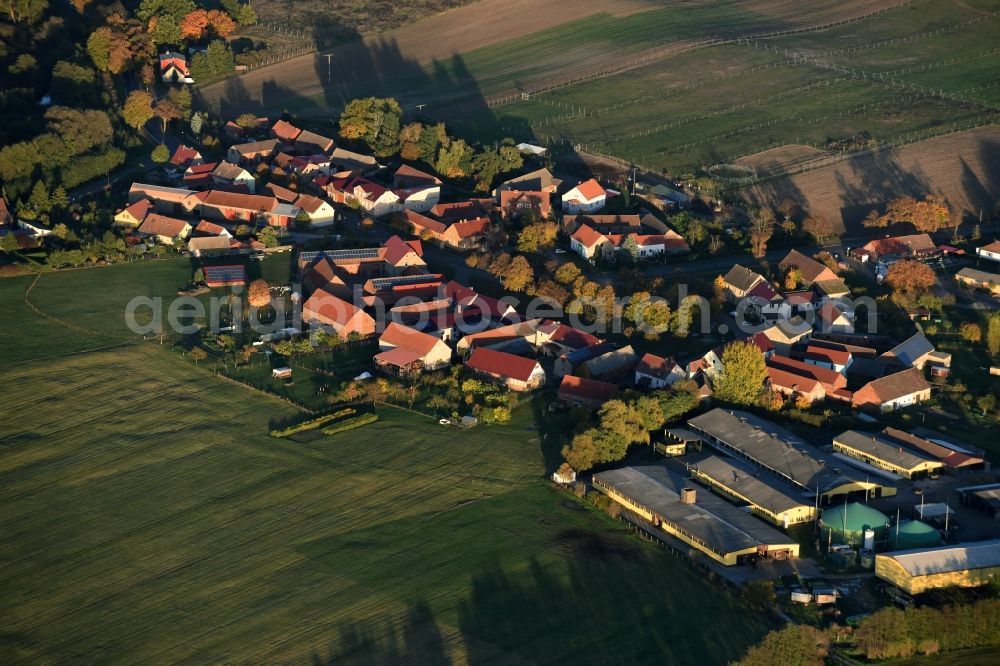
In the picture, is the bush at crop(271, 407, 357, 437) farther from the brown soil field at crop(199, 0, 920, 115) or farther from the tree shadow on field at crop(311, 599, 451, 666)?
the brown soil field at crop(199, 0, 920, 115)

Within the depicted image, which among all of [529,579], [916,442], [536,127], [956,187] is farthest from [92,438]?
[956,187]

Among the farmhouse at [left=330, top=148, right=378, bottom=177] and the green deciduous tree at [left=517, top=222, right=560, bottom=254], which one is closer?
Result: the green deciduous tree at [left=517, top=222, right=560, bottom=254]

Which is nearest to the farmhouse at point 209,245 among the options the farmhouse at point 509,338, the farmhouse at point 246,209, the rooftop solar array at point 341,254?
the farmhouse at point 246,209

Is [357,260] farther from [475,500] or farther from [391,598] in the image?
[391,598]

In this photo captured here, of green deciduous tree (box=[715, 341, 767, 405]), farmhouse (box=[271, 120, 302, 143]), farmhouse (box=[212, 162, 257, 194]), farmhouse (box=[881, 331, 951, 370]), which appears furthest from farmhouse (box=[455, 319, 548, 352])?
farmhouse (box=[271, 120, 302, 143])

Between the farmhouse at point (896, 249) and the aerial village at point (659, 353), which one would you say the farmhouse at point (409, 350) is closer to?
the aerial village at point (659, 353)

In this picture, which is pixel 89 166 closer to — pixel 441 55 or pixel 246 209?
pixel 246 209
